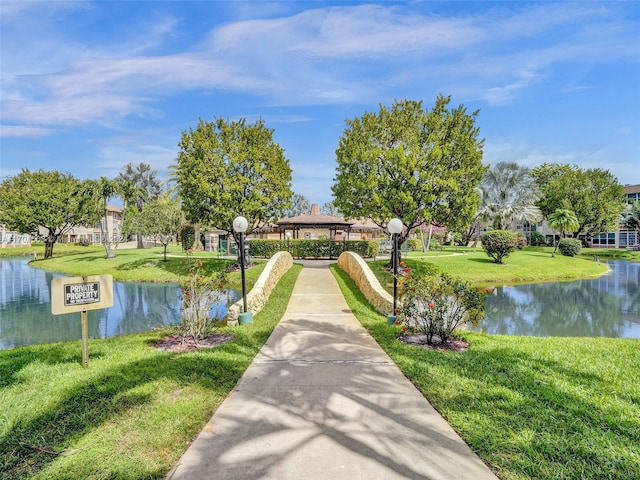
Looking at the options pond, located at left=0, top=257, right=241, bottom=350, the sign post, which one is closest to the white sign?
the sign post

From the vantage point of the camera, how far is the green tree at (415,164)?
639 inches

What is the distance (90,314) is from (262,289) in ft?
20.2

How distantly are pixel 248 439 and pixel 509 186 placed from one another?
152 ft

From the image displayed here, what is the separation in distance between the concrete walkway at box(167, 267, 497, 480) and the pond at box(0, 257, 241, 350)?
3.85m

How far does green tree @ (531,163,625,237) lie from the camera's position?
116 ft

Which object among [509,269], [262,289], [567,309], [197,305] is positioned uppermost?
[197,305]

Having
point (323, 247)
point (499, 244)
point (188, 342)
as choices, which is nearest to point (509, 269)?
point (499, 244)

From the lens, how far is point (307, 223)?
2603 centimetres

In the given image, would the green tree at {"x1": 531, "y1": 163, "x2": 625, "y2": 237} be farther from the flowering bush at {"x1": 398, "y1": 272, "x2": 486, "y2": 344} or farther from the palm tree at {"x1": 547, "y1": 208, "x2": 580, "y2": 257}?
the flowering bush at {"x1": 398, "y1": 272, "x2": 486, "y2": 344}

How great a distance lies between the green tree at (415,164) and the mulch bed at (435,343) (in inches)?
384

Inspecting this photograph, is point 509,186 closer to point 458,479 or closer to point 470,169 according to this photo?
point 470,169

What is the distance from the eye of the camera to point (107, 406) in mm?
3879

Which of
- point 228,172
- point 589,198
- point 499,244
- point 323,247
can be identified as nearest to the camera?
point 228,172

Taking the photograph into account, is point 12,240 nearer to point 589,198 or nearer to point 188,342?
point 188,342
